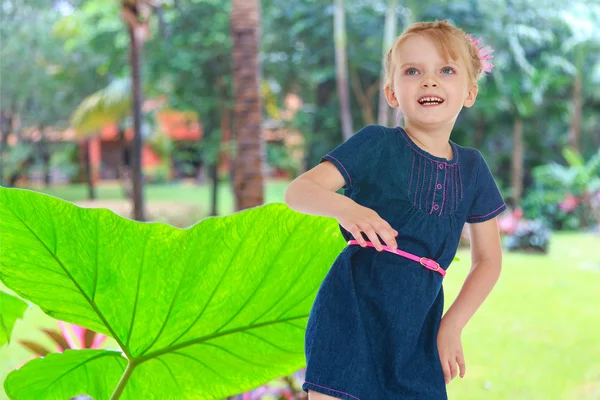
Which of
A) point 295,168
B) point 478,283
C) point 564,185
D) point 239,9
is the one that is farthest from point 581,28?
point 478,283

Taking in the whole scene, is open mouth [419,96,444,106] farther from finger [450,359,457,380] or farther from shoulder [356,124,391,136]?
finger [450,359,457,380]

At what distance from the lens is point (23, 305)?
1.72 feet

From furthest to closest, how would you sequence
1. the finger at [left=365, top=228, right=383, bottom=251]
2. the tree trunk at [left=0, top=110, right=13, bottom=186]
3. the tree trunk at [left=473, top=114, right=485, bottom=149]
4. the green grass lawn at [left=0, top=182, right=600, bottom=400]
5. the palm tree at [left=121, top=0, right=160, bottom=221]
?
1. the tree trunk at [left=473, top=114, right=485, bottom=149]
2. the tree trunk at [left=0, top=110, right=13, bottom=186]
3. the palm tree at [left=121, top=0, right=160, bottom=221]
4. the green grass lawn at [left=0, top=182, right=600, bottom=400]
5. the finger at [left=365, top=228, right=383, bottom=251]

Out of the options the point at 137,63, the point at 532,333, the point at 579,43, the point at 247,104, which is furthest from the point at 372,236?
the point at 579,43

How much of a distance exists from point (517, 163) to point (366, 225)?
6.53 meters

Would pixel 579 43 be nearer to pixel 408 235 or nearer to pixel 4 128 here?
pixel 4 128

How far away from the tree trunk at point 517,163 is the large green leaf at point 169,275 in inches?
252

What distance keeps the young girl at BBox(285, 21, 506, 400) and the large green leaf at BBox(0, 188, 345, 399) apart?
0.03 m

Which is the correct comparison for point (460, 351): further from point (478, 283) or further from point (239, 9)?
point (239, 9)

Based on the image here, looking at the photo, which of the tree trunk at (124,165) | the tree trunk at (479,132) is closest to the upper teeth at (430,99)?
the tree trunk at (124,165)

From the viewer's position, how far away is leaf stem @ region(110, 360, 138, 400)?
0.41m

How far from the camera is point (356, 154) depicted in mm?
401

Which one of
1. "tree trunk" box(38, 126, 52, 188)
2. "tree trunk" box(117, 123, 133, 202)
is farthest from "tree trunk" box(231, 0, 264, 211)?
"tree trunk" box(117, 123, 133, 202)

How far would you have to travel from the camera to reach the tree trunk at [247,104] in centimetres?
181
